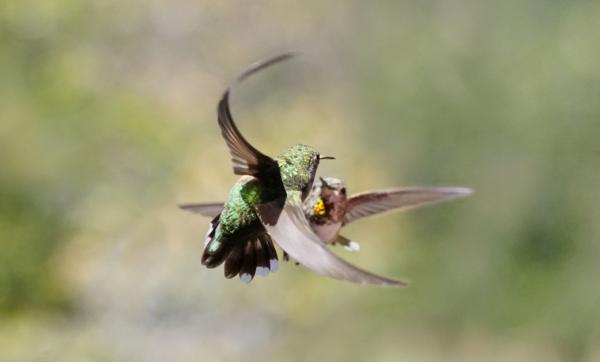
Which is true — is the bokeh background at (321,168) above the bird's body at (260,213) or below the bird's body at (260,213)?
below

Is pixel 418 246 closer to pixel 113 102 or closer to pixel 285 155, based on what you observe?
pixel 113 102

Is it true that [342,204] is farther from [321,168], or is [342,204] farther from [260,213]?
[321,168]

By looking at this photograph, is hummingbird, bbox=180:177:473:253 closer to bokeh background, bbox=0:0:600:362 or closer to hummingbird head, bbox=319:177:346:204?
hummingbird head, bbox=319:177:346:204

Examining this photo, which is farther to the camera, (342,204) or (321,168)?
(321,168)

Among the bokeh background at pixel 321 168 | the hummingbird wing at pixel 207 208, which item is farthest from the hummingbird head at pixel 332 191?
the bokeh background at pixel 321 168

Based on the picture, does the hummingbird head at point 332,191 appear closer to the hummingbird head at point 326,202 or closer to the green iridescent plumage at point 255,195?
the hummingbird head at point 326,202

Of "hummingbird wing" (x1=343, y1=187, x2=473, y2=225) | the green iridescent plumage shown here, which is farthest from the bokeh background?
the green iridescent plumage

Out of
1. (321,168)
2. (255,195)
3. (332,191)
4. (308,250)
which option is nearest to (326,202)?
(332,191)
